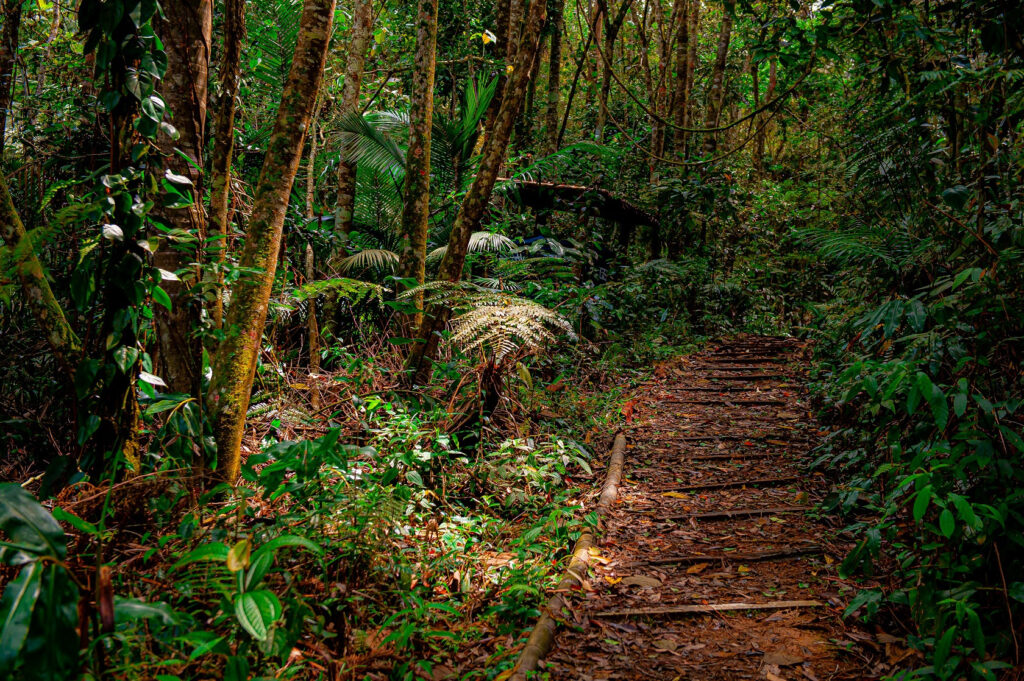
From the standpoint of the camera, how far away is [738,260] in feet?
37.4

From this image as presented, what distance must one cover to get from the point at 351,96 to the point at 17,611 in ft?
23.9

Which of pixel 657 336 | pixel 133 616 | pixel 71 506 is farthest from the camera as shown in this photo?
pixel 657 336

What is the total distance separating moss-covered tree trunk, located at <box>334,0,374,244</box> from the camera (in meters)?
7.21

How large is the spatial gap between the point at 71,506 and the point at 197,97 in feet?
6.59

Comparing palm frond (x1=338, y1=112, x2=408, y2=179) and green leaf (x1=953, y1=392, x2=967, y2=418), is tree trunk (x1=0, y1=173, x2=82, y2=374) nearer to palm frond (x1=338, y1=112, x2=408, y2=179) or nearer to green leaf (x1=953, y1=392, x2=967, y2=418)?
green leaf (x1=953, y1=392, x2=967, y2=418)

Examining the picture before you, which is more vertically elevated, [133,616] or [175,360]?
[175,360]

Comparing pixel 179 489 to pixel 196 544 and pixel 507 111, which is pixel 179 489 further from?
pixel 507 111

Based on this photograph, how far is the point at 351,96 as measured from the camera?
753 centimetres

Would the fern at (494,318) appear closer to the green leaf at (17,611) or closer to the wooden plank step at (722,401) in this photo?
the wooden plank step at (722,401)

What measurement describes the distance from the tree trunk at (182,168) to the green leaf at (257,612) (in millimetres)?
1612

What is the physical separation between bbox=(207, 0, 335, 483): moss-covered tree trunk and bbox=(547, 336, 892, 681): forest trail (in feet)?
6.26

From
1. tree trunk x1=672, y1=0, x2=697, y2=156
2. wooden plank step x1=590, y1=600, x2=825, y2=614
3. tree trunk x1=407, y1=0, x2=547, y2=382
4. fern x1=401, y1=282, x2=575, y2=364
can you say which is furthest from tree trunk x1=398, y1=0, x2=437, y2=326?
tree trunk x1=672, y1=0, x2=697, y2=156

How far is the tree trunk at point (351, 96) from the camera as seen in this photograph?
7215 millimetres

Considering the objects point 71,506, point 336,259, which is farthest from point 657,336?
point 71,506
